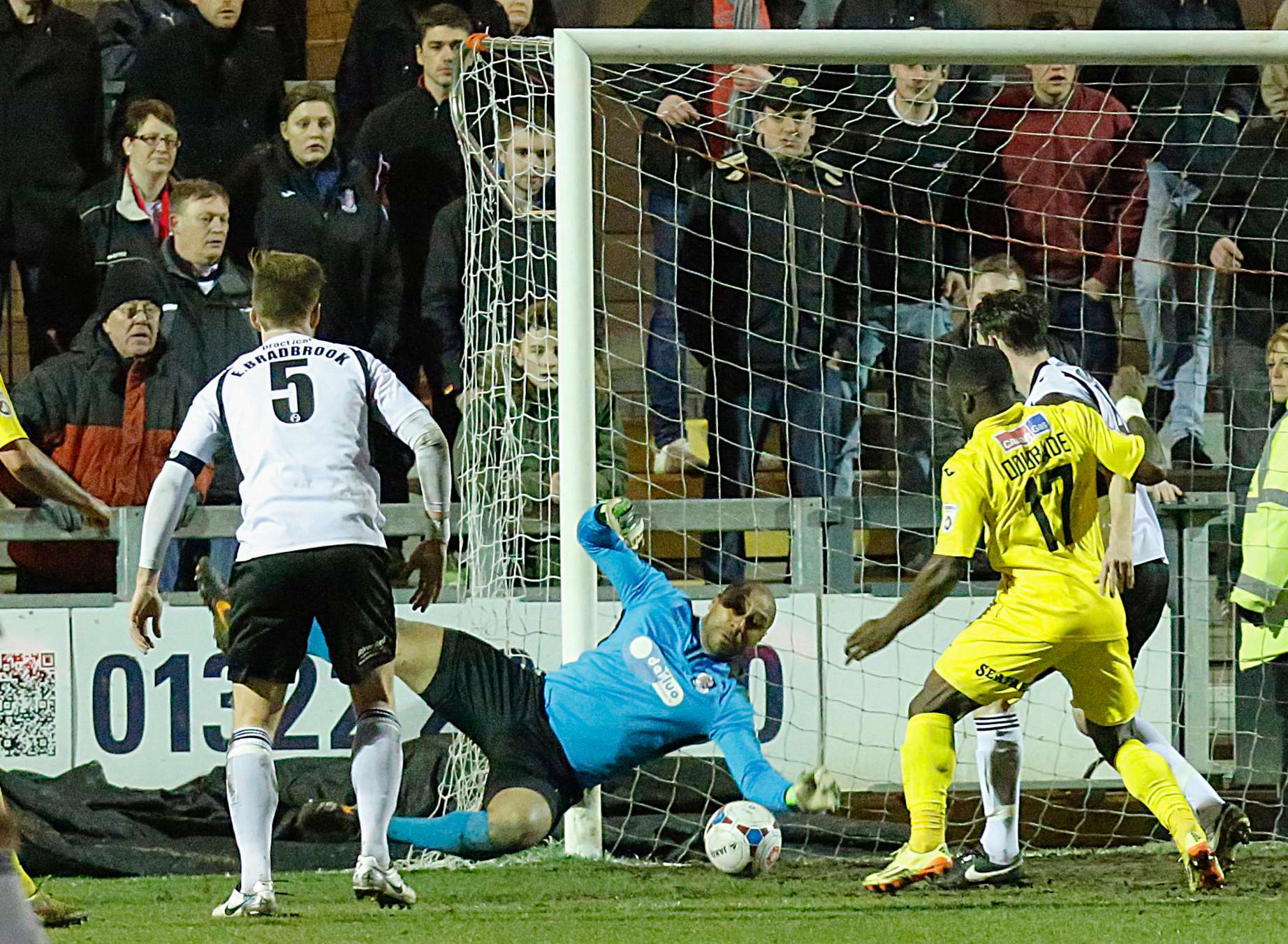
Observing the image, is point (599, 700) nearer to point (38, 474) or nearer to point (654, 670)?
point (654, 670)

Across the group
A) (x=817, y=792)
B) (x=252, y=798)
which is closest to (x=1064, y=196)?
(x=817, y=792)

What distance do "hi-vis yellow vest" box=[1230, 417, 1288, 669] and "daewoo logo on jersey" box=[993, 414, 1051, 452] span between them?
1.80 m

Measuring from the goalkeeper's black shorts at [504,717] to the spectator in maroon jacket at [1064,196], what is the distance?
296cm

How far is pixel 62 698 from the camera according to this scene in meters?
6.62

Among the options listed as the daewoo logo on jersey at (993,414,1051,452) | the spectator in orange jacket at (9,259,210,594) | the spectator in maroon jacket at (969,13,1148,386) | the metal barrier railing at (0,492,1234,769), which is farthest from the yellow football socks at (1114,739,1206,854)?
the spectator in orange jacket at (9,259,210,594)

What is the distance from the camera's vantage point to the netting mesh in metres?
6.98

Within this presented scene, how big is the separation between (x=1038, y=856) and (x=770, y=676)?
116 cm

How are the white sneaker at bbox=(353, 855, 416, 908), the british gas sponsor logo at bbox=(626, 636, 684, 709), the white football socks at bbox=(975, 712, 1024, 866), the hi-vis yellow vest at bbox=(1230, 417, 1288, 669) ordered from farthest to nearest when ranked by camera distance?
the hi-vis yellow vest at bbox=(1230, 417, 1288, 669) < the british gas sponsor logo at bbox=(626, 636, 684, 709) < the white football socks at bbox=(975, 712, 1024, 866) < the white sneaker at bbox=(353, 855, 416, 908)

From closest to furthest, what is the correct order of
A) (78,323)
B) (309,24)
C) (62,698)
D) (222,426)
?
(222,426) < (62,698) < (78,323) < (309,24)

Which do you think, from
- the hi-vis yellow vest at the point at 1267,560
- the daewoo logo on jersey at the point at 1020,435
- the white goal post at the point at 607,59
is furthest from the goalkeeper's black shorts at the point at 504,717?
the hi-vis yellow vest at the point at 1267,560

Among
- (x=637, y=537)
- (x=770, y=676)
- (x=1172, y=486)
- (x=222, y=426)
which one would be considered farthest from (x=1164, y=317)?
(x=222, y=426)

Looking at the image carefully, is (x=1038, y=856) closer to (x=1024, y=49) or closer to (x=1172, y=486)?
(x=1172, y=486)

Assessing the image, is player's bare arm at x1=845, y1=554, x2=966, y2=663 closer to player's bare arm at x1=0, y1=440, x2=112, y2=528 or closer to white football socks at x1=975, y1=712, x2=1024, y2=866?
white football socks at x1=975, y1=712, x2=1024, y2=866

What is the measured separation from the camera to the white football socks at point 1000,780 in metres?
5.95
